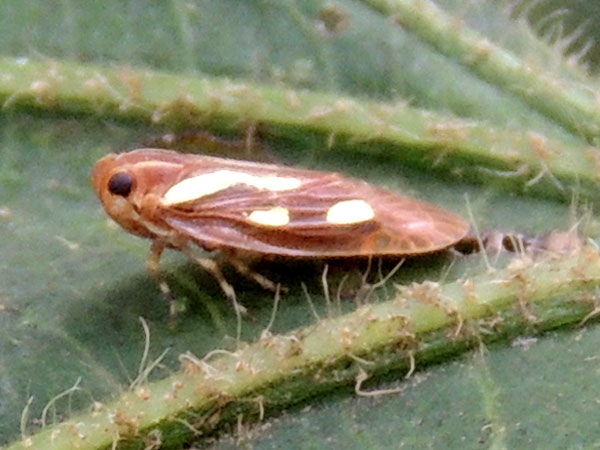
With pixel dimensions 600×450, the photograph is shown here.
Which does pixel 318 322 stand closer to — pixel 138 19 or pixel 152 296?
pixel 152 296

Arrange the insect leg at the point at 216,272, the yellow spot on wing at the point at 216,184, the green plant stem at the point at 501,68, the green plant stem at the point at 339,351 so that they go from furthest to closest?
the green plant stem at the point at 501,68 < the yellow spot on wing at the point at 216,184 < the insect leg at the point at 216,272 < the green plant stem at the point at 339,351

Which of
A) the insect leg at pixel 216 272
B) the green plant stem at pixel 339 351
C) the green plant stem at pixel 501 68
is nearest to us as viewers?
the green plant stem at pixel 339 351

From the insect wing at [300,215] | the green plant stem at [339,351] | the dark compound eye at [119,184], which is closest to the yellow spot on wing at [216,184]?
the insect wing at [300,215]

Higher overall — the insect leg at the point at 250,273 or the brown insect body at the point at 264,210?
the brown insect body at the point at 264,210

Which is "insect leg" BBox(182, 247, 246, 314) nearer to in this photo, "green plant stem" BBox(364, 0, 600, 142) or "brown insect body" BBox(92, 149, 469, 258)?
"brown insect body" BBox(92, 149, 469, 258)

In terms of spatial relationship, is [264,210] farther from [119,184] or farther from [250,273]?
[119,184]

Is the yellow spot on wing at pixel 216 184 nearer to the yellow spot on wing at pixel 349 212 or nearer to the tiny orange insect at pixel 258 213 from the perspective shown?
the tiny orange insect at pixel 258 213

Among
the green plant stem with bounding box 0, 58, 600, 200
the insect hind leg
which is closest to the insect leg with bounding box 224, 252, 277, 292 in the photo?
the insect hind leg
